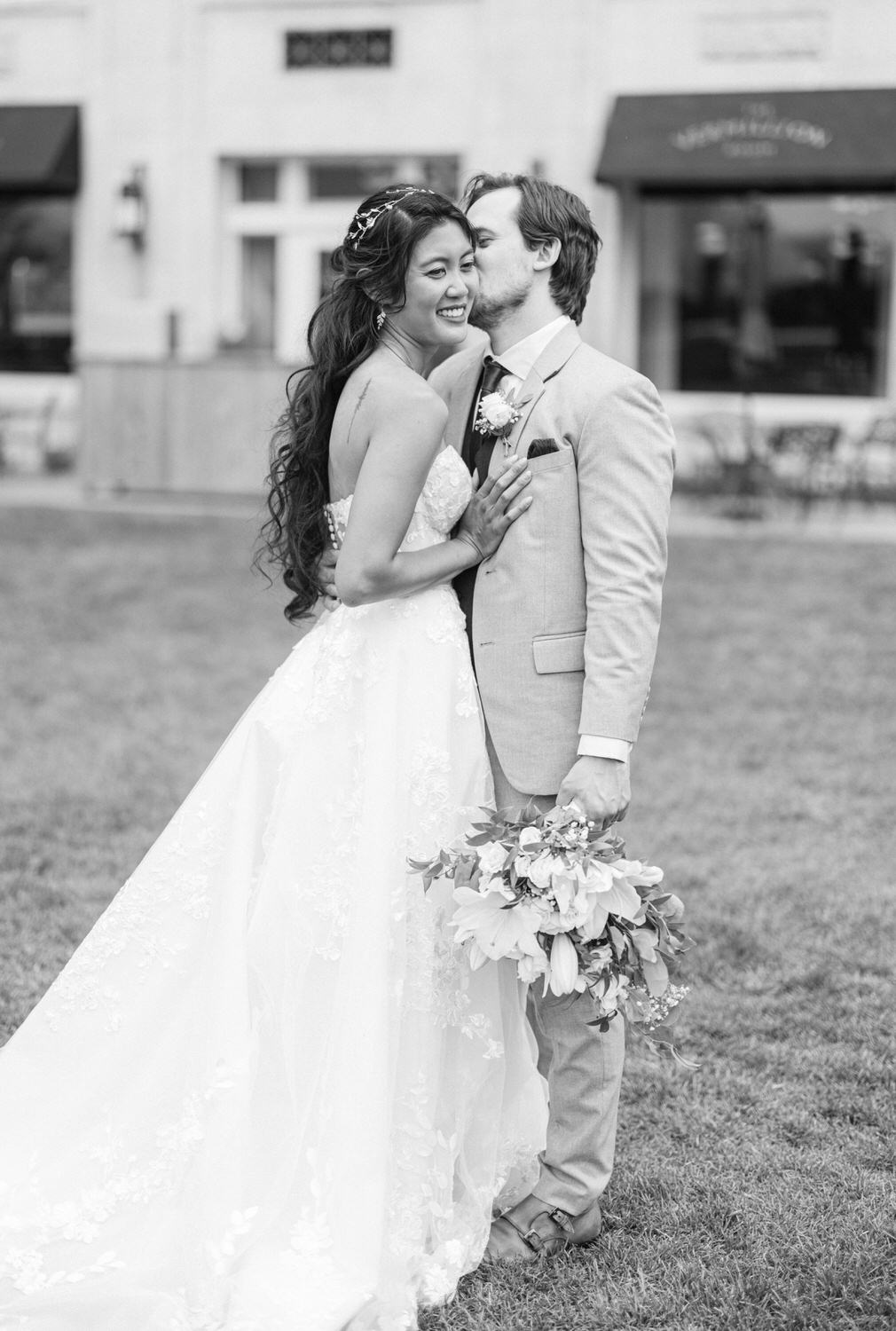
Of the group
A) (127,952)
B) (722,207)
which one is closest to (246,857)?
(127,952)

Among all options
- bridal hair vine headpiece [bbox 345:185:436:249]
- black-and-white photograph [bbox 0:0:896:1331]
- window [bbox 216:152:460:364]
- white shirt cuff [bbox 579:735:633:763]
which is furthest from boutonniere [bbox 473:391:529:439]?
window [bbox 216:152:460:364]

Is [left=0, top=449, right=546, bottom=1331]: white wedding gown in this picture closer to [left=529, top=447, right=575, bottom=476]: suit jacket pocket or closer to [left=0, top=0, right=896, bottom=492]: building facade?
[left=529, top=447, right=575, bottom=476]: suit jacket pocket

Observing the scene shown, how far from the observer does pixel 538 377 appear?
3.18 m

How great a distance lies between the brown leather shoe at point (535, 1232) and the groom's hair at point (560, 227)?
6.16 ft

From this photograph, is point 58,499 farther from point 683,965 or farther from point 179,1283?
point 179,1283

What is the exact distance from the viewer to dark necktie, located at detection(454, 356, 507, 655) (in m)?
3.30

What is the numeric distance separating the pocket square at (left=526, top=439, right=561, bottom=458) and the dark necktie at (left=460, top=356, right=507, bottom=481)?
171 millimetres

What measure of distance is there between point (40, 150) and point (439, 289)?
16.6m

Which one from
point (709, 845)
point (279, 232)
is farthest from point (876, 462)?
point (709, 845)

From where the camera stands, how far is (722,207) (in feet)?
58.4

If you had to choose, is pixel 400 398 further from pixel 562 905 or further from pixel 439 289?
pixel 562 905

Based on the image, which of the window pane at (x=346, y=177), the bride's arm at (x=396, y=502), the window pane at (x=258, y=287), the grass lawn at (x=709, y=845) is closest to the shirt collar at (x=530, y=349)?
the bride's arm at (x=396, y=502)

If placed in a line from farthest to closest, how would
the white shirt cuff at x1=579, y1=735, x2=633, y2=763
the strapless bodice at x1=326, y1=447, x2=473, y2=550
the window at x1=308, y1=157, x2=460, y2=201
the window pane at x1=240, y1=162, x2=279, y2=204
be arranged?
the window pane at x1=240, y1=162, x2=279, y2=204, the window at x1=308, y1=157, x2=460, y2=201, the strapless bodice at x1=326, y1=447, x2=473, y2=550, the white shirt cuff at x1=579, y1=735, x2=633, y2=763

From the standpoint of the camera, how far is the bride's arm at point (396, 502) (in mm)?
3080
